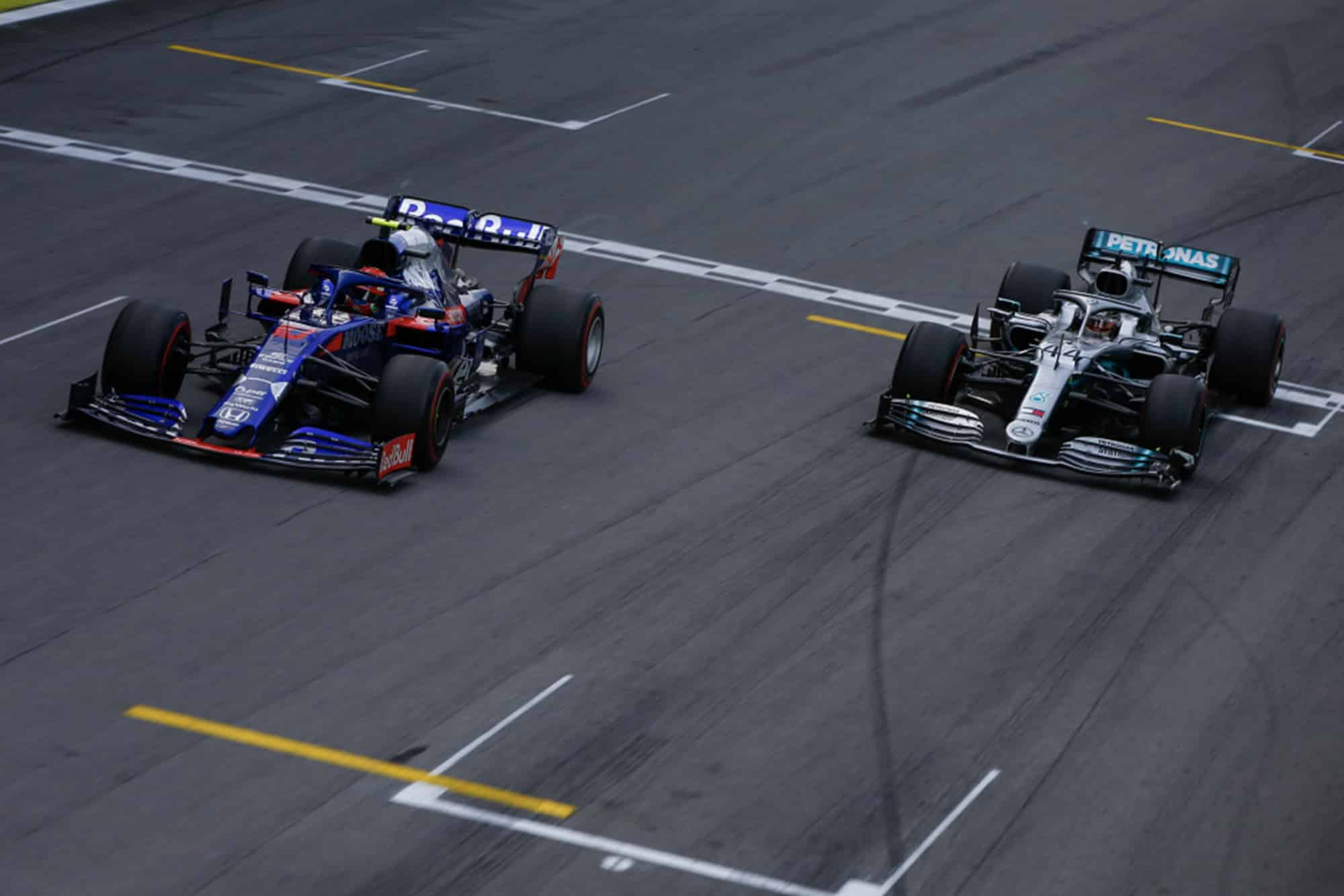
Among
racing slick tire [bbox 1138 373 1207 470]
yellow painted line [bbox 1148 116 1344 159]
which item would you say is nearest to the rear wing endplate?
racing slick tire [bbox 1138 373 1207 470]

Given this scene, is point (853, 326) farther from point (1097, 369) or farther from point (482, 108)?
point (482, 108)

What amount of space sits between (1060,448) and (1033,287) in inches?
132

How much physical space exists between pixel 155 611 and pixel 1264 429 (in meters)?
11.3

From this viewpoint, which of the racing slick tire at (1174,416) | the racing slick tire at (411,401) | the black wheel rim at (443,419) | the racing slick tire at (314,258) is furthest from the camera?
the racing slick tire at (314,258)

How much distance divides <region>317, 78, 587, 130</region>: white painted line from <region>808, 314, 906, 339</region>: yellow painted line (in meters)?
8.72

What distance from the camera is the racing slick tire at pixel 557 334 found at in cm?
1958

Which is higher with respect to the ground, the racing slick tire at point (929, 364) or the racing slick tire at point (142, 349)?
the racing slick tire at point (929, 364)

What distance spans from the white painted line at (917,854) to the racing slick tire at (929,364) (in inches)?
263

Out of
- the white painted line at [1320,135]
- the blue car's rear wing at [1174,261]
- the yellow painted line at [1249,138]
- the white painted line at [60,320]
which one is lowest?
the white painted line at [60,320]

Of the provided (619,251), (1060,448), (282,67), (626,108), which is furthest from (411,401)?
(282,67)

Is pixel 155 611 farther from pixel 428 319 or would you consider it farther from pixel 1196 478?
pixel 1196 478

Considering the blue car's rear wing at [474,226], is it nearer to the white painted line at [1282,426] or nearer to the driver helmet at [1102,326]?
the driver helmet at [1102,326]

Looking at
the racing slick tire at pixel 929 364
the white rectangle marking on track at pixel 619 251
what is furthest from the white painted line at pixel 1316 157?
the racing slick tire at pixel 929 364

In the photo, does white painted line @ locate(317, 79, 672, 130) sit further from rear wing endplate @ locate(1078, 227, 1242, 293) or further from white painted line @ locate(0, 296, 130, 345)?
rear wing endplate @ locate(1078, 227, 1242, 293)
